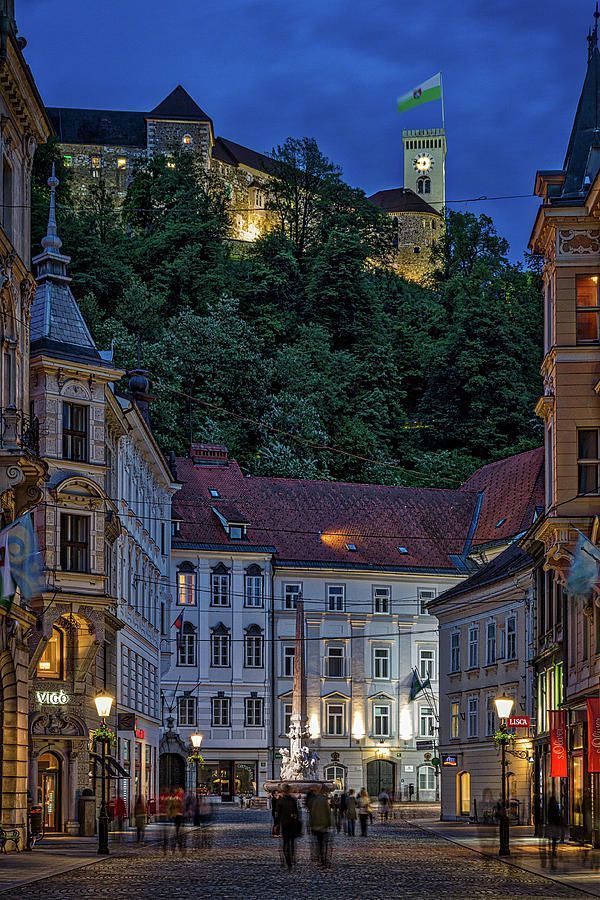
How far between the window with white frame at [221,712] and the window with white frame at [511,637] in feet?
85.7

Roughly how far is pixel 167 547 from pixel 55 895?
50.2 m

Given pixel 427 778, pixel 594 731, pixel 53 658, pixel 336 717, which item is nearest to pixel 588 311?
pixel 594 731

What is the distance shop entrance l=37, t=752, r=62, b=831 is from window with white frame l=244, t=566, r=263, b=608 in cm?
3988

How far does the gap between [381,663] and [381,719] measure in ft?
9.20

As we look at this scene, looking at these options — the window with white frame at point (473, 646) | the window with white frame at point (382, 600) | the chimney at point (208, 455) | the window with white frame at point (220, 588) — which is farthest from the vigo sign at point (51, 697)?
the chimney at point (208, 455)

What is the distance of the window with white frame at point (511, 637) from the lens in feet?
194

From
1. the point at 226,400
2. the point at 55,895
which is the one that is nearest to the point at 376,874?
the point at 55,895

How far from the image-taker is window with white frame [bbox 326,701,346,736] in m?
86.3

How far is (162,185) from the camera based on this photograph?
129 meters

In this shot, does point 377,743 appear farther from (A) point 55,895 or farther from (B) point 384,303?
(A) point 55,895

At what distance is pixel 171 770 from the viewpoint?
3091 inches

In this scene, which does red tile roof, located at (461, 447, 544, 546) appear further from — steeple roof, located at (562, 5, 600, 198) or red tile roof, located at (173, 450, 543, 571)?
steeple roof, located at (562, 5, 600, 198)

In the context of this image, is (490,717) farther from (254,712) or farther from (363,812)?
(254,712)

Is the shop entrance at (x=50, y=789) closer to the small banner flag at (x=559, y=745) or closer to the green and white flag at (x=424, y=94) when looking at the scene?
the small banner flag at (x=559, y=745)
